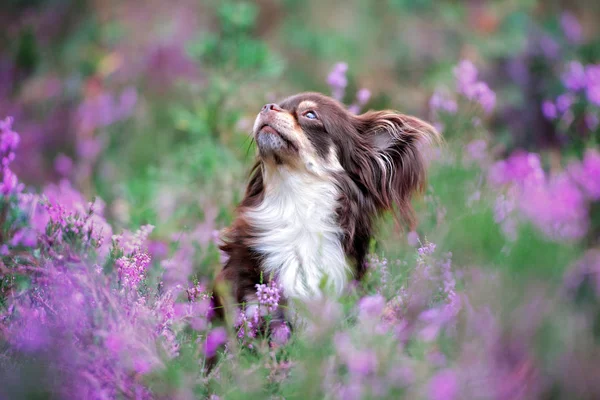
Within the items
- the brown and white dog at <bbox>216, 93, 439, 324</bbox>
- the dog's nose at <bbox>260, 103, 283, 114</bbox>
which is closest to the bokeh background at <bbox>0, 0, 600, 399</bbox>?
the brown and white dog at <bbox>216, 93, 439, 324</bbox>

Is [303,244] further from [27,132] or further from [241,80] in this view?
[27,132]

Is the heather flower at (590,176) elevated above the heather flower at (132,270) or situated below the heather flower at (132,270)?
above

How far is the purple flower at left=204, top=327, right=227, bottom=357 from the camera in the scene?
2529mm

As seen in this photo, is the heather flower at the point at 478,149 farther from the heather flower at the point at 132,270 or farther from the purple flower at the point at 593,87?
the heather flower at the point at 132,270

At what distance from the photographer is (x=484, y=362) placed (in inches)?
75.2

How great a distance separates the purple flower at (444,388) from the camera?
1762 mm

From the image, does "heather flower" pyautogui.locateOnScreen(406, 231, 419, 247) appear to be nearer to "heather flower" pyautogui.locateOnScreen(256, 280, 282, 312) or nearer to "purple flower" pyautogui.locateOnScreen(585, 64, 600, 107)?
"heather flower" pyautogui.locateOnScreen(256, 280, 282, 312)

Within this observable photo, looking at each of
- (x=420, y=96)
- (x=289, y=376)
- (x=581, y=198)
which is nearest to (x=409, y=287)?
(x=289, y=376)

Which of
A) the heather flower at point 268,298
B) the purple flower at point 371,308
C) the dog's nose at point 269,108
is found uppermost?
the dog's nose at point 269,108

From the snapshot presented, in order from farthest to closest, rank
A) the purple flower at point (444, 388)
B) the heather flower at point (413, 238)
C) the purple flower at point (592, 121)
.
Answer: the purple flower at point (592, 121) < the heather flower at point (413, 238) < the purple flower at point (444, 388)

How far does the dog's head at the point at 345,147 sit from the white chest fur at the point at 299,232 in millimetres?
95

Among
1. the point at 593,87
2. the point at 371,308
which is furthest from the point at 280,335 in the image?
the point at 593,87

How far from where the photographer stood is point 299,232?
3.55m

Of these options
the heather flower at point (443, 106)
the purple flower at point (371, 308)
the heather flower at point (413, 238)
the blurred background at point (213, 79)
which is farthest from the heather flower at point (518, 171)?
the purple flower at point (371, 308)
